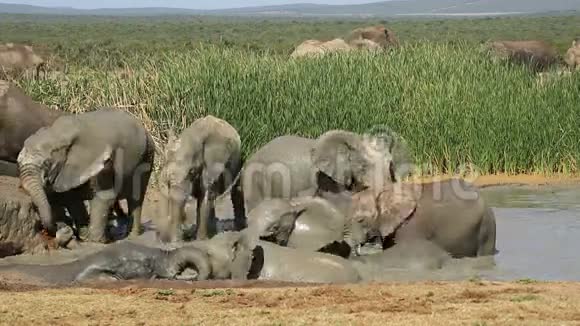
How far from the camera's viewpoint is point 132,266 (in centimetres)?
847

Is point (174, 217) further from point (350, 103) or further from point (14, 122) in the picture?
point (350, 103)

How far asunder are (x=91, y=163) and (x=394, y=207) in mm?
2837

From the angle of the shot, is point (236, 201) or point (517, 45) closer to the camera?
point (236, 201)

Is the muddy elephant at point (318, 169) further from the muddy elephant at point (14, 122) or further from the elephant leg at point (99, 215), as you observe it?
the muddy elephant at point (14, 122)

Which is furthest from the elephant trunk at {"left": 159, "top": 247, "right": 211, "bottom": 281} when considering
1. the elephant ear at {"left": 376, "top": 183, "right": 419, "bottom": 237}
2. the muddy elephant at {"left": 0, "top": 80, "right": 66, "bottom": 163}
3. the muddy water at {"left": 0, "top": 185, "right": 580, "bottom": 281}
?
the muddy elephant at {"left": 0, "top": 80, "right": 66, "bottom": 163}

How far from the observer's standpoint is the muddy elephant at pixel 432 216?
10.0 metres

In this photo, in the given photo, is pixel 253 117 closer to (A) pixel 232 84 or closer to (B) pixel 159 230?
(A) pixel 232 84

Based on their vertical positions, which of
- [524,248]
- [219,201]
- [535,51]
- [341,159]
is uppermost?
[341,159]

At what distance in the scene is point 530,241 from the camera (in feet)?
36.7

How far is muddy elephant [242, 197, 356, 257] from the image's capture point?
9.73 meters

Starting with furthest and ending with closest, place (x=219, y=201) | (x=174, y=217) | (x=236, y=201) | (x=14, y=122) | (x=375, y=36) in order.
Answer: (x=375, y=36), (x=219, y=201), (x=14, y=122), (x=236, y=201), (x=174, y=217)

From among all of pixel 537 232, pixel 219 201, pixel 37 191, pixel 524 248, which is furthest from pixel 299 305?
pixel 219 201

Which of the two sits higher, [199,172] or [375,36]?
[199,172]

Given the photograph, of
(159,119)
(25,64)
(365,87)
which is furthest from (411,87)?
(25,64)
